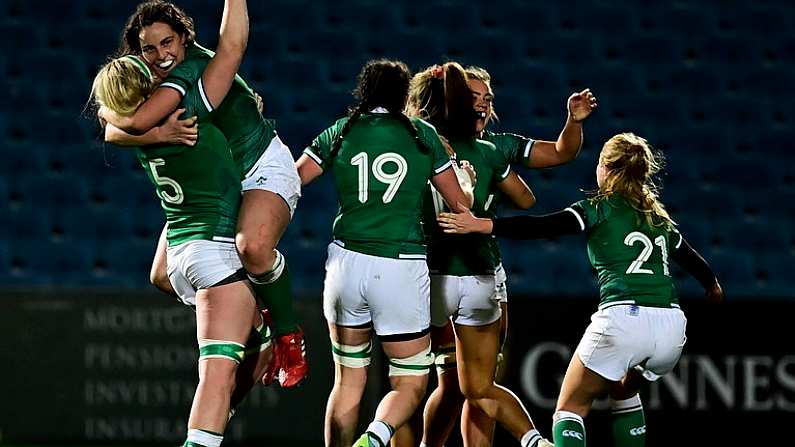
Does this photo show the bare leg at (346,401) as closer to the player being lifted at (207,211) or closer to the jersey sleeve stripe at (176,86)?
the player being lifted at (207,211)

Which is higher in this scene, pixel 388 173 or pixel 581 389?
Answer: pixel 388 173

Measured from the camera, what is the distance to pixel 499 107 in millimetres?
7812

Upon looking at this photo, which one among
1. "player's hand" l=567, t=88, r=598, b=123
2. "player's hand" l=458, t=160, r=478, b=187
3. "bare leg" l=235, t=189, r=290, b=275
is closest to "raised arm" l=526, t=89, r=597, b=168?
"player's hand" l=567, t=88, r=598, b=123

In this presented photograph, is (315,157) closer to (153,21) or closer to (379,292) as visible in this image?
(379,292)

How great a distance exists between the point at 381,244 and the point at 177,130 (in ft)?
2.44

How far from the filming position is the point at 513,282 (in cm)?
732

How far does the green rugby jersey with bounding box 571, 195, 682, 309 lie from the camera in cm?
430

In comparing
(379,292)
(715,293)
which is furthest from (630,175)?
(379,292)

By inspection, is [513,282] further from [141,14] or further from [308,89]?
[141,14]

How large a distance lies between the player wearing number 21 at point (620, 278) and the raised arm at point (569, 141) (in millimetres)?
230

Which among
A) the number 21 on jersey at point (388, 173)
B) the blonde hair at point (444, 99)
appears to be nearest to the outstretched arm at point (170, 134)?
the number 21 on jersey at point (388, 173)

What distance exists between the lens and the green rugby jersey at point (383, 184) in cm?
399

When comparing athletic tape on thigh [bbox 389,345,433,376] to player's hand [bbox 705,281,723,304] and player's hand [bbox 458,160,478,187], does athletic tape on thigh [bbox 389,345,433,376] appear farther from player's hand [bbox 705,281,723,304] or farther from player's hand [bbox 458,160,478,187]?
player's hand [bbox 705,281,723,304]

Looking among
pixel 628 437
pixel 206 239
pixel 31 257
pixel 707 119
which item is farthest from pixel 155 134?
pixel 707 119
